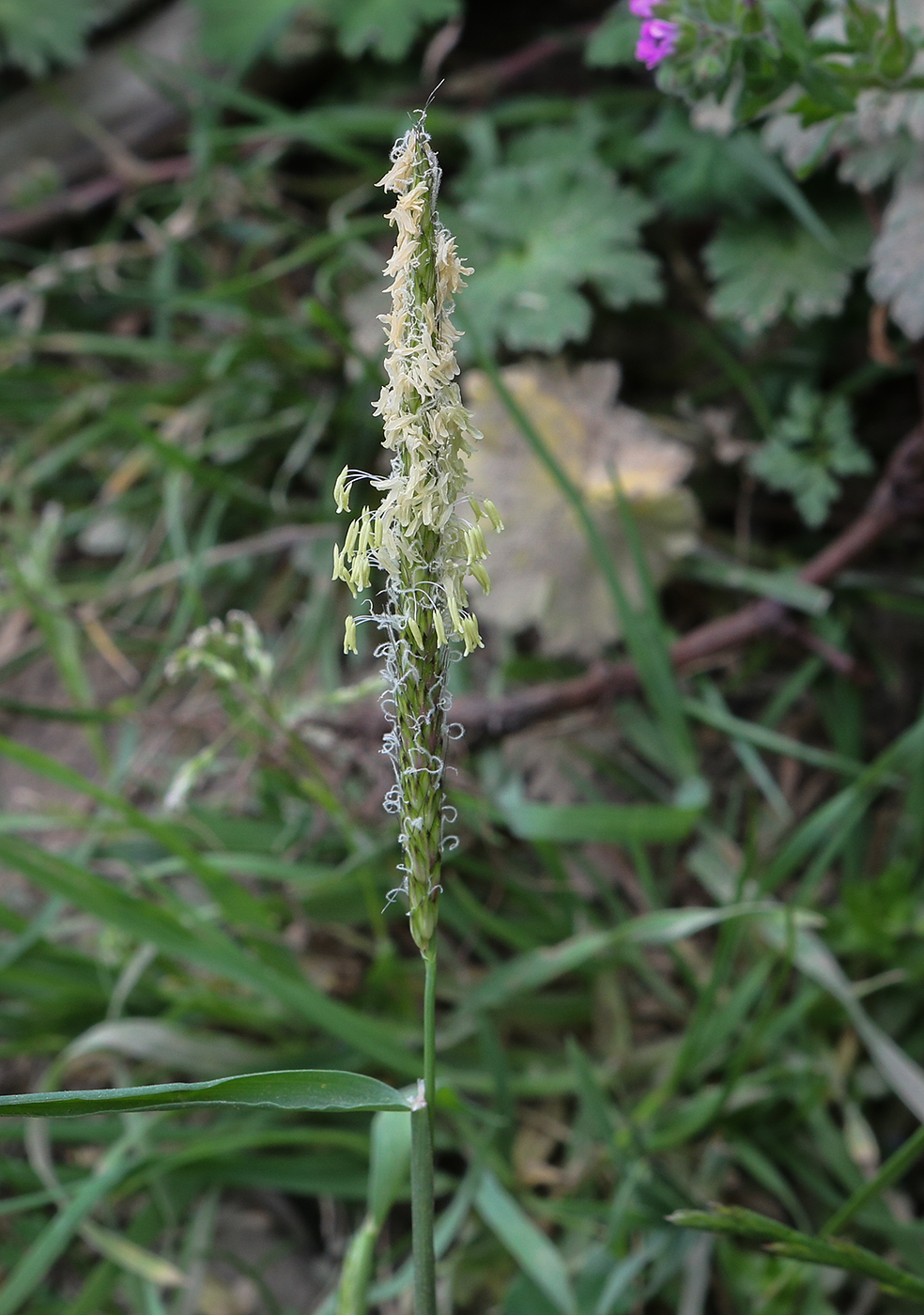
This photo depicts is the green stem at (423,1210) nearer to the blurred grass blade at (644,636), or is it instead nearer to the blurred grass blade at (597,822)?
the blurred grass blade at (597,822)

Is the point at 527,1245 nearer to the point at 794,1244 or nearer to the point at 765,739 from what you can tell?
the point at 794,1244

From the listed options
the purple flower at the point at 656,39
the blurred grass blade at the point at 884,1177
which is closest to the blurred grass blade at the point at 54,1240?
the blurred grass blade at the point at 884,1177

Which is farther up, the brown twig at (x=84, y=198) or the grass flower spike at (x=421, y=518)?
the brown twig at (x=84, y=198)

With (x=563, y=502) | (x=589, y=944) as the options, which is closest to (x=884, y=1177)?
(x=589, y=944)

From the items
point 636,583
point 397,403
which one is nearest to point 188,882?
point 636,583

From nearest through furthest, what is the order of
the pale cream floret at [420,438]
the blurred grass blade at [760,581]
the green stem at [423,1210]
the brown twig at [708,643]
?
the pale cream floret at [420,438] → the green stem at [423,1210] → the brown twig at [708,643] → the blurred grass blade at [760,581]

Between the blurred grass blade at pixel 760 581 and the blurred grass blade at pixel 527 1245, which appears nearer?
the blurred grass blade at pixel 527 1245
